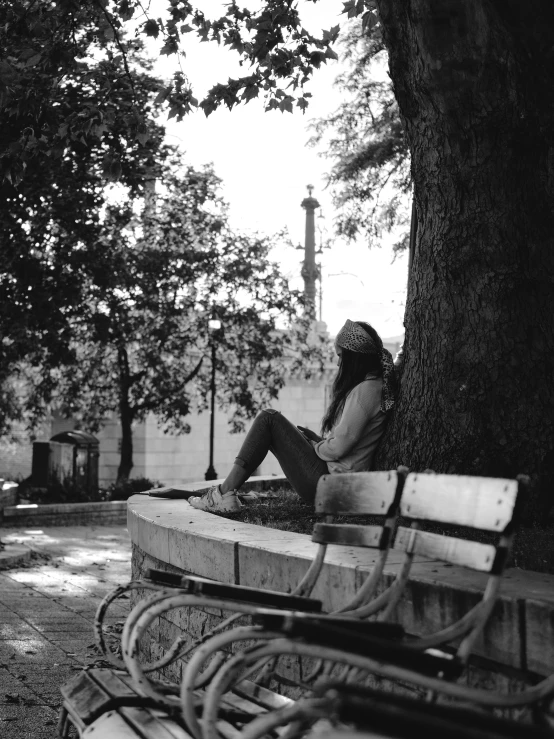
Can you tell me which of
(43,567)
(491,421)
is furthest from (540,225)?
(43,567)

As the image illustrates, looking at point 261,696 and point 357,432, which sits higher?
point 357,432

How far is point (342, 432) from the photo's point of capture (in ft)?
18.2

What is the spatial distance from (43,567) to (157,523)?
192 inches

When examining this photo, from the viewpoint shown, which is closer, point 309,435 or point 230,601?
point 230,601

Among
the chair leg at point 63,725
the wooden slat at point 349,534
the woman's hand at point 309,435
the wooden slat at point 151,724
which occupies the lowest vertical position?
the chair leg at point 63,725

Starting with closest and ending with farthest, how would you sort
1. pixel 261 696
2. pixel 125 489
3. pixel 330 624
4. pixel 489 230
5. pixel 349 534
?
pixel 330 624 → pixel 261 696 → pixel 349 534 → pixel 489 230 → pixel 125 489

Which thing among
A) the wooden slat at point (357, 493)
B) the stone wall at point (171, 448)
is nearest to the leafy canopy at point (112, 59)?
the wooden slat at point (357, 493)

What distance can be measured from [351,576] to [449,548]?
0.71 metres

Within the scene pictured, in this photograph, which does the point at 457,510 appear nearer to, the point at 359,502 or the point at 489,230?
the point at 359,502

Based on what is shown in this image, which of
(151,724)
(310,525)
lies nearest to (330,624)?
(151,724)

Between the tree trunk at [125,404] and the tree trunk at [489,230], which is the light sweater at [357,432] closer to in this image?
the tree trunk at [489,230]

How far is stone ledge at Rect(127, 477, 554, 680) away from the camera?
2.55m

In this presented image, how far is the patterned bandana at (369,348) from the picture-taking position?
5.58 meters

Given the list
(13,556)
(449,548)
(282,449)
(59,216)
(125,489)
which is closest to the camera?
(449,548)
